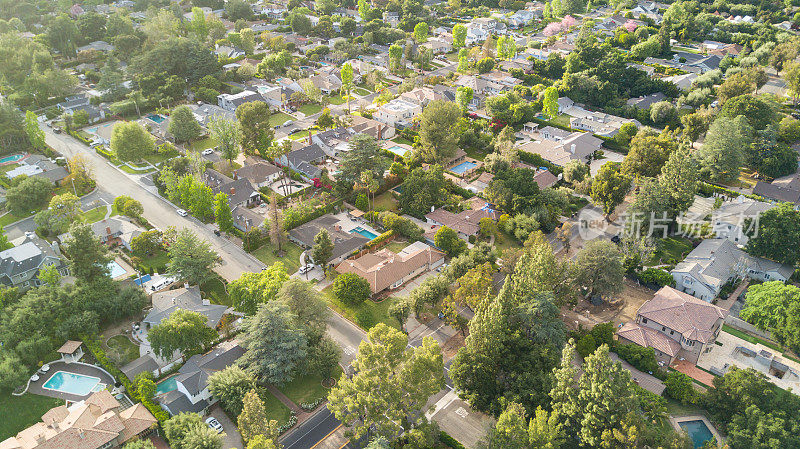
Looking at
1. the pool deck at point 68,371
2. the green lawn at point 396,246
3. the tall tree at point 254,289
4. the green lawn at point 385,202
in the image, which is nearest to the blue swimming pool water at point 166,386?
the pool deck at point 68,371

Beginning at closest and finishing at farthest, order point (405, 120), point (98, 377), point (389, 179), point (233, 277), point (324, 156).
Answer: point (98, 377) → point (233, 277) → point (389, 179) → point (324, 156) → point (405, 120)

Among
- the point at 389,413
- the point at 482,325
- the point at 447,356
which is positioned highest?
the point at 482,325

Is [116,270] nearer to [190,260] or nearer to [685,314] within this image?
Result: [190,260]

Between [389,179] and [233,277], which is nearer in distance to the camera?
[233,277]

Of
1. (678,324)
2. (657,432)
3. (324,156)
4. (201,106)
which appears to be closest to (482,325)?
(657,432)

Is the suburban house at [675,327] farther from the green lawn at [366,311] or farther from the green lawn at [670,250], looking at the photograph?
the green lawn at [366,311]

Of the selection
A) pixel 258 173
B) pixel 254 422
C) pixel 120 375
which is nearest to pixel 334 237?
pixel 258 173

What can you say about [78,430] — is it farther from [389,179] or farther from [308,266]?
[389,179]
